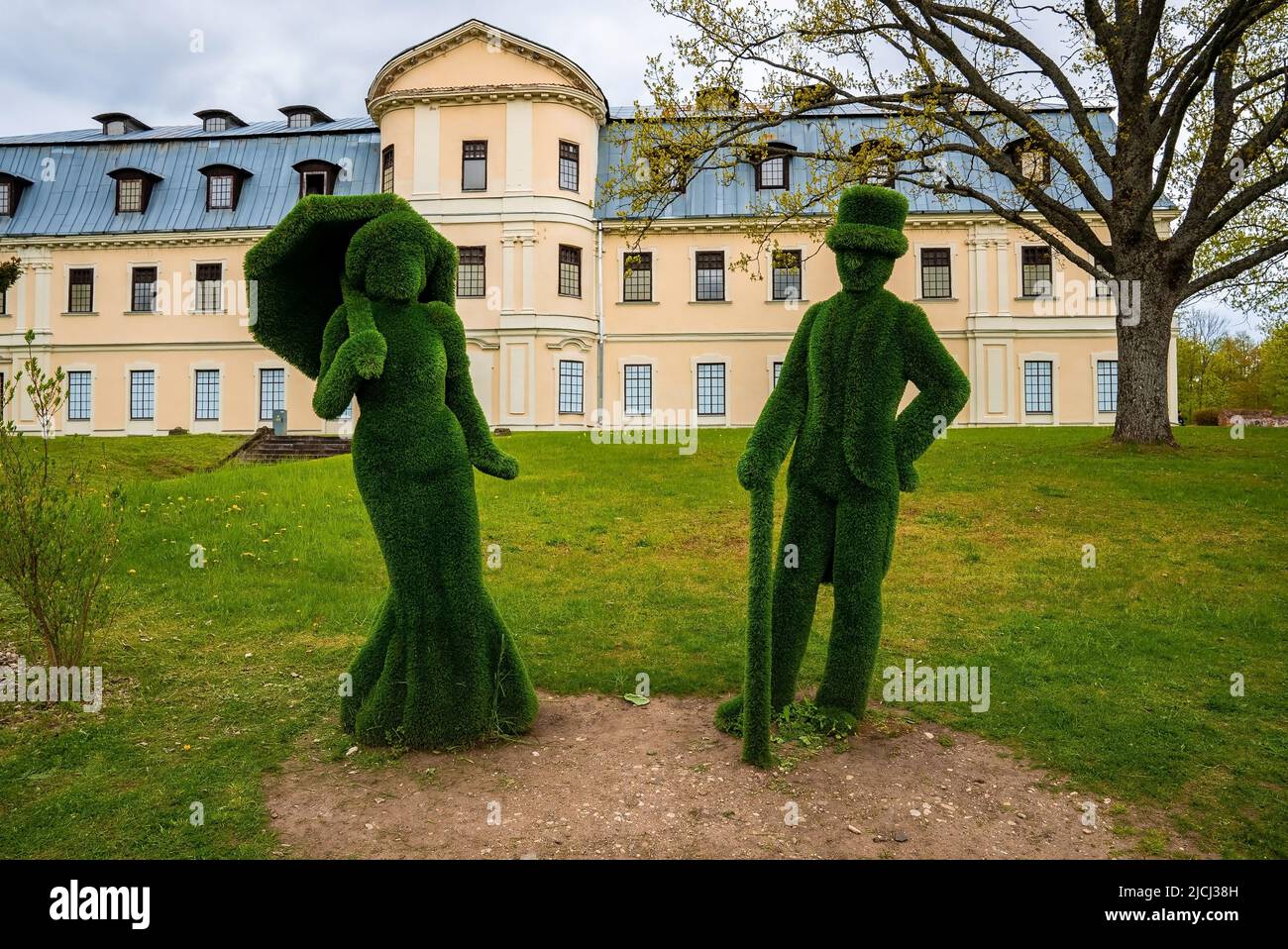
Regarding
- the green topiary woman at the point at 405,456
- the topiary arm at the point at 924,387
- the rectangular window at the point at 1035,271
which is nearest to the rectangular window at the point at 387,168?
the rectangular window at the point at 1035,271

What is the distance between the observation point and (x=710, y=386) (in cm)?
2811

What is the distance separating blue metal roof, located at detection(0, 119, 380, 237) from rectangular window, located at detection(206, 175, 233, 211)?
10.0 inches

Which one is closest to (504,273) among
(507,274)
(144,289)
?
(507,274)

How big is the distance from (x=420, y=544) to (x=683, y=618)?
407 centimetres

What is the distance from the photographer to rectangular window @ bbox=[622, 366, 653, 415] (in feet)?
91.7

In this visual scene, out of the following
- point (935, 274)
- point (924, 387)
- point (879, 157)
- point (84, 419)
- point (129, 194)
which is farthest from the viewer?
point (129, 194)

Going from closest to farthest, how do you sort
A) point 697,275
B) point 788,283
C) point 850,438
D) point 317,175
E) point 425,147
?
point 850,438 → point 425,147 → point 788,283 → point 697,275 → point 317,175

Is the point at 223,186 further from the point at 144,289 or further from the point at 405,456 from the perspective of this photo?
the point at 405,456

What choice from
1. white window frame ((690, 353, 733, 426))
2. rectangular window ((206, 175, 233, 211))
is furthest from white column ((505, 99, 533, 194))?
rectangular window ((206, 175, 233, 211))

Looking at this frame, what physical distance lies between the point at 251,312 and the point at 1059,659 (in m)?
7.02

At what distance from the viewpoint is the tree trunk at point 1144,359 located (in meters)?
15.1

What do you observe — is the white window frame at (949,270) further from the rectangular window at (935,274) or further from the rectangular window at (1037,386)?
the rectangular window at (1037,386)

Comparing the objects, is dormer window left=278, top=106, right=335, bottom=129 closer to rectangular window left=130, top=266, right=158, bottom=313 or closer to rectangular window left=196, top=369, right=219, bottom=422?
rectangular window left=130, top=266, right=158, bottom=313

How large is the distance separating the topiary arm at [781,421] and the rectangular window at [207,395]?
91.6 ft
